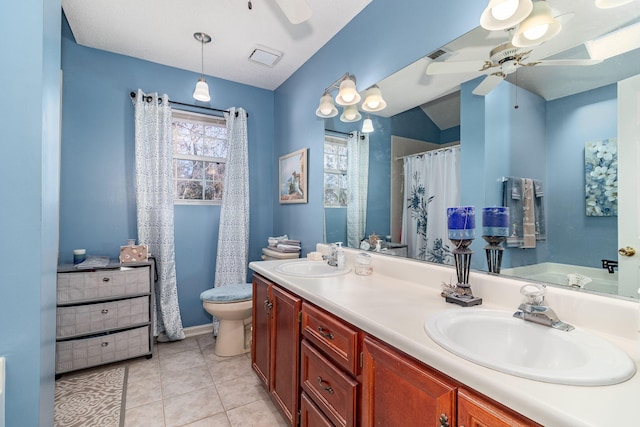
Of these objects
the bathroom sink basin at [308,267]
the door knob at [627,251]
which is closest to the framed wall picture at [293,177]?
the bathroom sink basin at [308,267]

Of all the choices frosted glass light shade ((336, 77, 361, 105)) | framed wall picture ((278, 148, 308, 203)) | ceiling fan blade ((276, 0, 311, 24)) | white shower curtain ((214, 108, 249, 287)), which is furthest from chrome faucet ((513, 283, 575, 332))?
white shower curtain ((214, 108, 249, 287))

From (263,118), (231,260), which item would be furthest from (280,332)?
(263,118)

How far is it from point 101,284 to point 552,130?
2.89 meters

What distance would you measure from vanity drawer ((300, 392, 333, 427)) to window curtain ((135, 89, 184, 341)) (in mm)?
1803

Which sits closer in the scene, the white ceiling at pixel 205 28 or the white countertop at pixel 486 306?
the white countertop at pixel 486 306

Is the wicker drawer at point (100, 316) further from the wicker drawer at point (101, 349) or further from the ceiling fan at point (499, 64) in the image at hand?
the ceiling fan at point (499, 64)

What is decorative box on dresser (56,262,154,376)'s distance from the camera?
2107mm

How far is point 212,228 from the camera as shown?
3.01 metres

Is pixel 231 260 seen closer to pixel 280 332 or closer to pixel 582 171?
pixel 280 332

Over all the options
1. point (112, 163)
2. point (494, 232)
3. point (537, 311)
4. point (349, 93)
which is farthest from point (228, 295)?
point (537, 311)

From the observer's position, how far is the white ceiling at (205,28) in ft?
6.48

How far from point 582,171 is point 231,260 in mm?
2722

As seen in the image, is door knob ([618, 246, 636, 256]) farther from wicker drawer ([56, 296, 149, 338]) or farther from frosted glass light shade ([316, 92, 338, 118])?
wicker drawer ([56, 296, 149, 338])

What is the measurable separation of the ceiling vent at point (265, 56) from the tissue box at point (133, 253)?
1.90m
